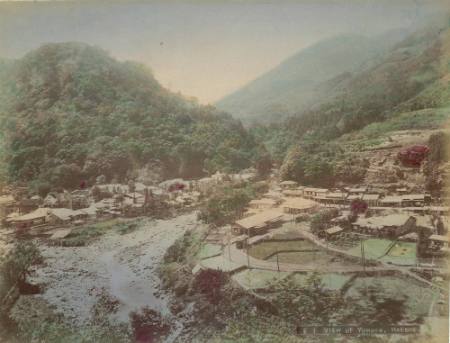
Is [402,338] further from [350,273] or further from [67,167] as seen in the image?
[67,167]

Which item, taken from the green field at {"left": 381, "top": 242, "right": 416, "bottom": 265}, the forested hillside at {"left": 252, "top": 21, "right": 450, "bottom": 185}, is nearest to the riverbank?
the forested hillside at {"left": 252, "top": 21, "right": 450, "bottom": 185}

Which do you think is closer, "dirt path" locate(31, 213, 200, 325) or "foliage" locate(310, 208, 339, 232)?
"dirt path" locate(31, 213, 200, 325)

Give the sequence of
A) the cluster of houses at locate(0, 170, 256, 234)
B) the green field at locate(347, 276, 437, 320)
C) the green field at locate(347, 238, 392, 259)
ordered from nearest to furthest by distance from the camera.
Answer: the green field at locate(347, 276, 437, 320) → the green field at locate(347, 238, 392, 259) → the cluster of houses at locate(0, 170, 256, 234)

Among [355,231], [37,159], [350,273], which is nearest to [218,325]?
[350,273]

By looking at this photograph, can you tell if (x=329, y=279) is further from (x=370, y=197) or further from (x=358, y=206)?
(x=370, y=197)

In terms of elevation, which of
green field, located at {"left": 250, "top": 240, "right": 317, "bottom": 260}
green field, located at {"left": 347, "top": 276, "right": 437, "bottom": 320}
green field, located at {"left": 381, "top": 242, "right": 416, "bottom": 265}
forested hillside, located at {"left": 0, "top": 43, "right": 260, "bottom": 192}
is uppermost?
forested hillside, located at {"left": 0, "top": 43, "right": 260, "bottom": 192}

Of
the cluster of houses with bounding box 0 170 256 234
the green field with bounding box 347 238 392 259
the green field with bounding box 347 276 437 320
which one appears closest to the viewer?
the green field with bounding box 347 276 437 320

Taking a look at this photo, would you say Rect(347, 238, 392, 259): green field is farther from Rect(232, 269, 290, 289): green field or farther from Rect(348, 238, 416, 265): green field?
Rect(232, 269, 290, 289): green field
